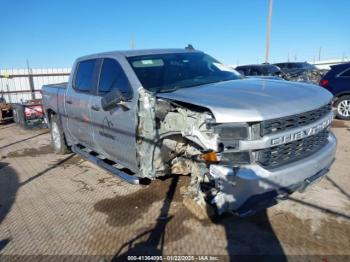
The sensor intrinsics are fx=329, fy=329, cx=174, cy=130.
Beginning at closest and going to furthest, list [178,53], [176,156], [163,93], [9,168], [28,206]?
[163,93], [176,156], [28,206], [178,53], [9,168]

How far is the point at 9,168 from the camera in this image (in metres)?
6.41

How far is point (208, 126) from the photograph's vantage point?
3.10 meters

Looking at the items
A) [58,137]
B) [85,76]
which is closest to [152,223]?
[85,76]

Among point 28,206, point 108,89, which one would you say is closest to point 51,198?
point 28,206

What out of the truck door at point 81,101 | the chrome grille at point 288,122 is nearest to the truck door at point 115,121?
the truck door at point 81,101

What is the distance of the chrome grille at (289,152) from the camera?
301 cm

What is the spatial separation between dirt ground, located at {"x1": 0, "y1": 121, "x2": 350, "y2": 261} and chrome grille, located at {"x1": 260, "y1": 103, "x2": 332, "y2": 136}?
3.79 feet

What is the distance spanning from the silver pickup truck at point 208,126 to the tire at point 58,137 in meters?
1.81

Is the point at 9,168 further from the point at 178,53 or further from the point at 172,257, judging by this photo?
the point at 172,257

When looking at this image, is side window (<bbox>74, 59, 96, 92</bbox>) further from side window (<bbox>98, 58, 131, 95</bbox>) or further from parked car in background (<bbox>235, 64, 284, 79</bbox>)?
parked car in background (<bbox>235, 64, 284, 79</bbox>)

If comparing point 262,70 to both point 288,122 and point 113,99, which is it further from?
point 288,122

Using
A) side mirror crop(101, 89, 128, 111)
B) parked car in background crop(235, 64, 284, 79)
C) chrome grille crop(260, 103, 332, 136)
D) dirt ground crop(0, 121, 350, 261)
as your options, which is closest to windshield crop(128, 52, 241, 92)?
side mirror crop(101, 89, 128, 111)

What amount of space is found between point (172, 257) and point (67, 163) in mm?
4108

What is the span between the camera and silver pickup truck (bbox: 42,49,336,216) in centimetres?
297
